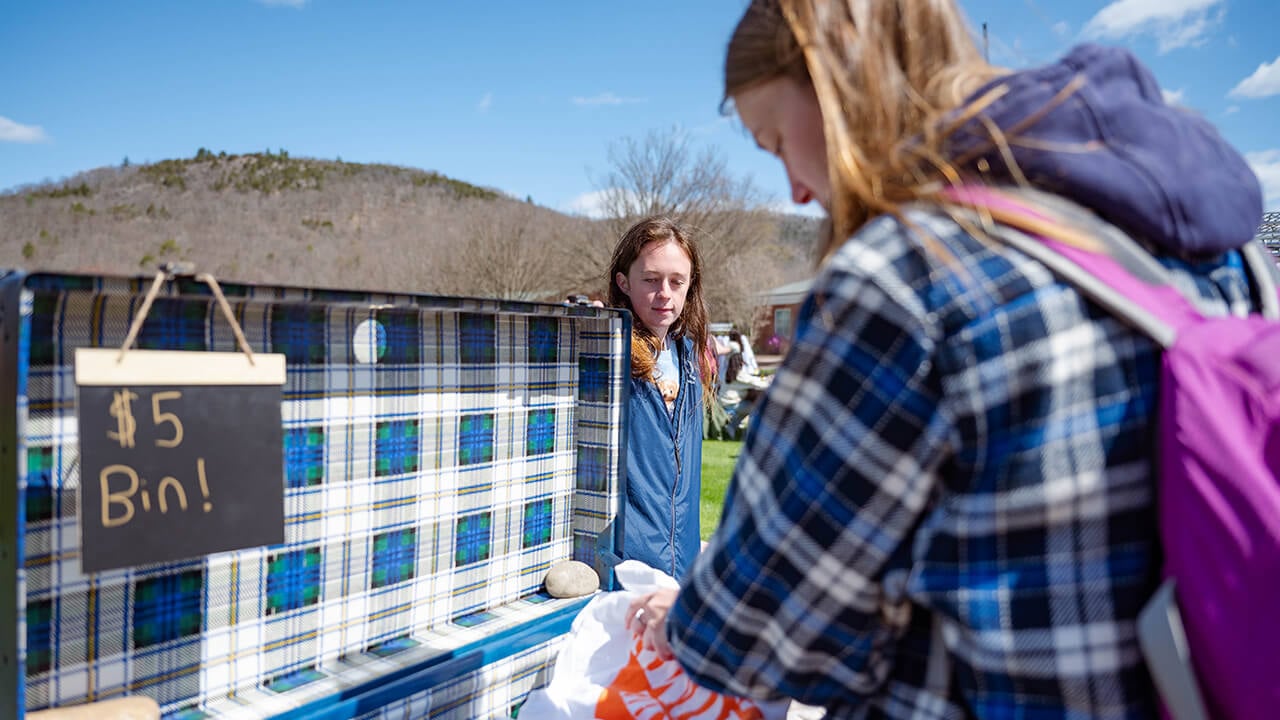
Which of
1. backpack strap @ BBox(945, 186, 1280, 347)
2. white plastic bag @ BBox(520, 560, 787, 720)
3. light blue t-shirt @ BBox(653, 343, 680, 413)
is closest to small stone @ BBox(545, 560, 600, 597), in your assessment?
white plastic bag @ BBox(520, 560, 787, 720)

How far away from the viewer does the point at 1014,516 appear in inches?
23.7

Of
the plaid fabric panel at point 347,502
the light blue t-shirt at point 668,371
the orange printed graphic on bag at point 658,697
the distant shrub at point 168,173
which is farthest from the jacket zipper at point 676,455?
the distant shrub at point 168,173

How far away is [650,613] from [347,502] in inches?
24.4

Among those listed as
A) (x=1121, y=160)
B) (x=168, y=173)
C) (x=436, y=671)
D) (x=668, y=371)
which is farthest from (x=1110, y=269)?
(x=168, y=173)

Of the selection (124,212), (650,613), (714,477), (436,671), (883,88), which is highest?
(124,212)

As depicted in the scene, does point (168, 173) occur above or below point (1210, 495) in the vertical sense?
above

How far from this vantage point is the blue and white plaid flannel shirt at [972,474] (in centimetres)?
60

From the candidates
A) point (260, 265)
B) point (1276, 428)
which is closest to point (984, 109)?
point (1276, 428)

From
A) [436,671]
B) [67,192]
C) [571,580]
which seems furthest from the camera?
[67,192]

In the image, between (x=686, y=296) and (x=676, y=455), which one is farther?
(x=686, y=296)

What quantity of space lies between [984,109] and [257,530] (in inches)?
40.1

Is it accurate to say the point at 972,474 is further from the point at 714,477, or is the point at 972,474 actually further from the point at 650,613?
the point at 714,477

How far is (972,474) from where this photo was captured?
24.3 inches

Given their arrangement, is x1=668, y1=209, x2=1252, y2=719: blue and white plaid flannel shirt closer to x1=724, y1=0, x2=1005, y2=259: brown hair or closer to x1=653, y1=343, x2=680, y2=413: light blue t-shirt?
x1=724, y1=0, x2=1005, y2=259: brown hair
